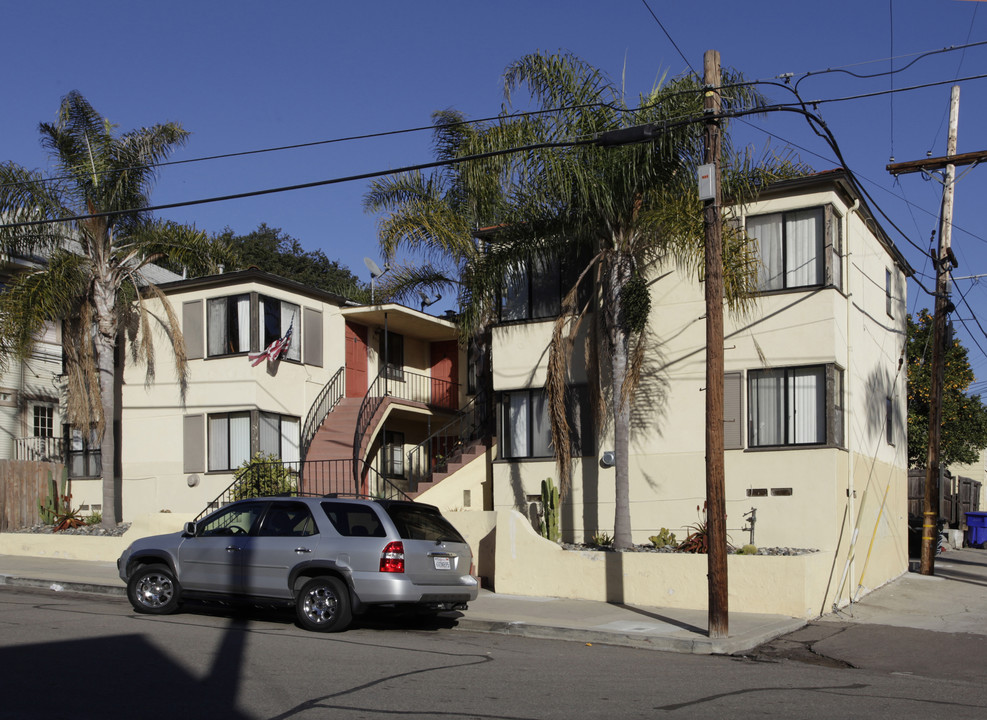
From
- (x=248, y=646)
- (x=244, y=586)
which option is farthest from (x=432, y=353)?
(x=248, y=646)

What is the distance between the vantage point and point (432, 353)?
3028cm

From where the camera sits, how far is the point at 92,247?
2266cm

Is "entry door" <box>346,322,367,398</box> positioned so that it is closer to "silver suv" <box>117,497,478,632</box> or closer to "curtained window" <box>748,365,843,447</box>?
"curtained window" <box>748,365,843,447</box>

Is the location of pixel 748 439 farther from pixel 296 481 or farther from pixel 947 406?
pixel 947 406

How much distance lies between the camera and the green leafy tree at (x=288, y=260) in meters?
56.4

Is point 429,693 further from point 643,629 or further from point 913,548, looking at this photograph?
point 913,548

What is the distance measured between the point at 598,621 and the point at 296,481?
34.5 feet

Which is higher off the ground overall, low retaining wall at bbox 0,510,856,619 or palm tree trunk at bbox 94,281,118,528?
palm tree trunk at bbox 94,281,118,528

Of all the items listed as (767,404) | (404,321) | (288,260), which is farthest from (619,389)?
→ (288,260)

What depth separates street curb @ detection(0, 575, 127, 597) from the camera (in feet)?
53.8

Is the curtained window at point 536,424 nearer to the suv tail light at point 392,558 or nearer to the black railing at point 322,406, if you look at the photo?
the black railing at point 322,406

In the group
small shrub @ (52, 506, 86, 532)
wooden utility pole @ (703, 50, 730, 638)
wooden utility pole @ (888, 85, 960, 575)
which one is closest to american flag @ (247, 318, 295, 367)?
small shrub @ (52, 506, 86, 532)

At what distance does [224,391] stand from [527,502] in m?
8.29

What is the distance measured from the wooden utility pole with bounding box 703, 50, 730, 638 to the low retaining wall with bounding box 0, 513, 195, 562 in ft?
40.3
